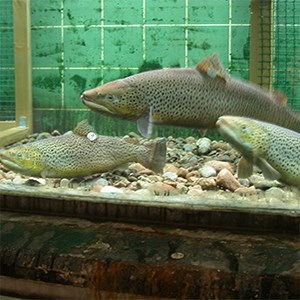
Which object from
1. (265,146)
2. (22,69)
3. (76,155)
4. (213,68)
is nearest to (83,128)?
(76,155)

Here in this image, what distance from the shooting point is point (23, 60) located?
189 cm

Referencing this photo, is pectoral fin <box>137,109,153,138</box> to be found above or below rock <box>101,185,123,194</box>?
above

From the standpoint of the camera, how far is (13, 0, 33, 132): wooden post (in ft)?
6.08

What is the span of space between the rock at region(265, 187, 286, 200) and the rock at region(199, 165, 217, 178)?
0.50 feet

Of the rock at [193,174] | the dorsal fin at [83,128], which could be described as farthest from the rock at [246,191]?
the dorsal fin at [83,128]

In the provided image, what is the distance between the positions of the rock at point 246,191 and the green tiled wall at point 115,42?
0.23 meters

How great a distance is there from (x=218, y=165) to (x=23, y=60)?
0.66 metres

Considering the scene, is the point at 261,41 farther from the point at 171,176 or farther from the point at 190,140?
the point at 171,176

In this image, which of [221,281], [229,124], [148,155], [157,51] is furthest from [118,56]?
[221,281]

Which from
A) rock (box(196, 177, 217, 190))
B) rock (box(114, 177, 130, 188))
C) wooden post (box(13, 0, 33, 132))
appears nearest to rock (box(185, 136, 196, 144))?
rock (box(196, 177, 217, 190))

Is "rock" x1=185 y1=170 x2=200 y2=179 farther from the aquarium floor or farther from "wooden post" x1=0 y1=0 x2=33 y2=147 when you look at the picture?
"wooden post" x1=0 y1=0 x2=33 y2=147

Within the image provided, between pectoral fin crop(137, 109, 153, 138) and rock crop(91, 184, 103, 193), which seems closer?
pectoral fin crop(137, 109, 153, 138)

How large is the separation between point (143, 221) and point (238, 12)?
0.66 meters

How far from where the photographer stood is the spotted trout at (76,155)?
175 centimetres
